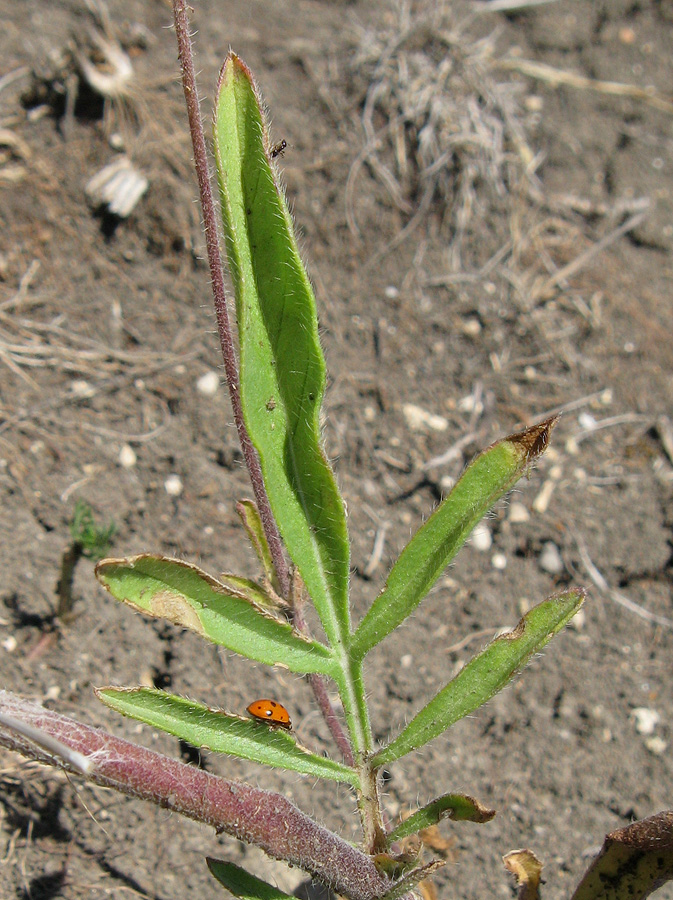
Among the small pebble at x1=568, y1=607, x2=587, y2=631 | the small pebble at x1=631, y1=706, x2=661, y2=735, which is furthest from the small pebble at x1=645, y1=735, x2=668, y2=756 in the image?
the small pebble at x1=568, y1=607, x2=587, y2=631

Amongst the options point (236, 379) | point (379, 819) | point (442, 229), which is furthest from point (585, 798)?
point (442, 229)

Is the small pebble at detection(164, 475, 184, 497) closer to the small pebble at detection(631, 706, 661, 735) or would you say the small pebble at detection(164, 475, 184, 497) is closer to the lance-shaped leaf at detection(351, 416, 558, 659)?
the lance-shaped leaf at detection(351, 416, 558, 659)

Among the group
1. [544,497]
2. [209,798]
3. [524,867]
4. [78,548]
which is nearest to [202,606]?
[209,798]

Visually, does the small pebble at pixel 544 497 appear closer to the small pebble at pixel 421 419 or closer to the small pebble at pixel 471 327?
the small pebble at pixel 421 419

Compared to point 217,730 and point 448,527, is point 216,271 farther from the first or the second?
point 217,730

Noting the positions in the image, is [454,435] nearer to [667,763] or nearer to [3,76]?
[667,763]

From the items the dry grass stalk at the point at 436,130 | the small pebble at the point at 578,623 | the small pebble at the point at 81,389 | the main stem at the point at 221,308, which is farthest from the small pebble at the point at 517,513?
the small pebble at the point at 81,389
